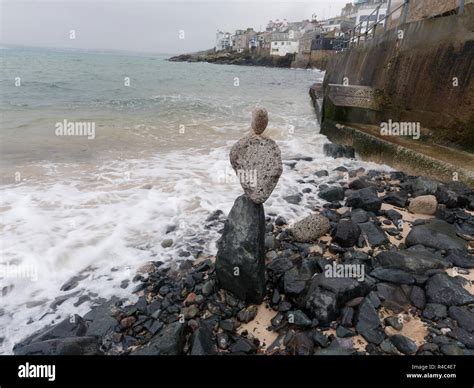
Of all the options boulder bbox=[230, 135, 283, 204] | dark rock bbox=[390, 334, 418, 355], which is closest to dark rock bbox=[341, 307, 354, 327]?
dark rock bbox=[390, 334, 418, 355]

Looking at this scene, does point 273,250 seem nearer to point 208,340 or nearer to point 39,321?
point 208,340

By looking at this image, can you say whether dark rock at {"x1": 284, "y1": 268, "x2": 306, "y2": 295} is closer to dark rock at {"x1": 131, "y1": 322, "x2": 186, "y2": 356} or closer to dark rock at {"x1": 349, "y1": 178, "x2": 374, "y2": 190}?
dark rock at {"x1": 131, "y1": 322, "x2": 186, "y2": 356}

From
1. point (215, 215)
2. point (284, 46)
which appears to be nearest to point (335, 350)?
point (215, 215)

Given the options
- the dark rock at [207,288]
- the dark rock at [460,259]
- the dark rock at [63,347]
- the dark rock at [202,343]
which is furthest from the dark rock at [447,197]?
the dark rock at [63,347]

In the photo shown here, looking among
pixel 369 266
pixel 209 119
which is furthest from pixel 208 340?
pixel 209 119

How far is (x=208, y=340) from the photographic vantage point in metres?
2.79

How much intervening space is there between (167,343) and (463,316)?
2.71 meters

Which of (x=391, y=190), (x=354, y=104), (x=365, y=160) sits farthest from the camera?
(x=354, y=104)

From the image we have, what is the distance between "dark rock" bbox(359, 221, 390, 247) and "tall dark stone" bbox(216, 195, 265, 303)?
1826mm

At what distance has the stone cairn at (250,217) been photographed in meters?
3.06

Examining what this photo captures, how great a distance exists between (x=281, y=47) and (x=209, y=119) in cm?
8395

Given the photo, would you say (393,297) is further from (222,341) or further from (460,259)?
(222,341)

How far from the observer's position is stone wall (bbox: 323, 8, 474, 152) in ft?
21.8

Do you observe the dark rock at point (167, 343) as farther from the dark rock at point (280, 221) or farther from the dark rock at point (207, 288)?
the dark rock at point (280, 221)
